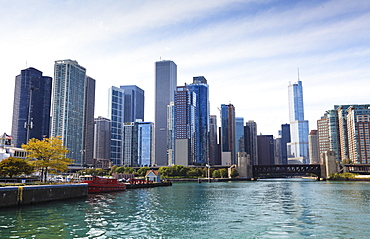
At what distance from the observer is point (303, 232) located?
115ft

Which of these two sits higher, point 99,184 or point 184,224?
point 99,184

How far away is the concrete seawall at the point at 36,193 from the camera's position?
52.3 m

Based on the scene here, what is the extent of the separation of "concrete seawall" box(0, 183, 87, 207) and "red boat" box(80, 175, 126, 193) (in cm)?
1631

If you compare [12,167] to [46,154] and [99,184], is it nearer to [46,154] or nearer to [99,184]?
[46,154]

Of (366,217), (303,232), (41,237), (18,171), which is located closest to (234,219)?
(303,232)

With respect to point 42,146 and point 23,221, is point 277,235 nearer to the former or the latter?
point 23,221

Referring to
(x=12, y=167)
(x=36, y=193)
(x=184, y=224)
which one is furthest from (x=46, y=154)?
(x=184, y=224)

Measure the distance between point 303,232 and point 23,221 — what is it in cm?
3264

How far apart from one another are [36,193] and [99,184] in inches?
1484

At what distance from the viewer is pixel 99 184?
96375 millimetres

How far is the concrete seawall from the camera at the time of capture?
52.3 m

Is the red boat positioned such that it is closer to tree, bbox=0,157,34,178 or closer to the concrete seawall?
the concrete seawall

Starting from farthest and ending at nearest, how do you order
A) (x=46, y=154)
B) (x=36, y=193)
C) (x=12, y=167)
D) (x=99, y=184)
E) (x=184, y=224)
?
(x=99, y=184), (x=46, y=154), (x=12, y=167), (x=36, y=193), (x=184, y=224)

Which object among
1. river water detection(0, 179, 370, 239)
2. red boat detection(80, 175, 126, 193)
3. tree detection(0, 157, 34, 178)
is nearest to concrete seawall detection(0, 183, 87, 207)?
river water detection(0, 179, 370, 239)
